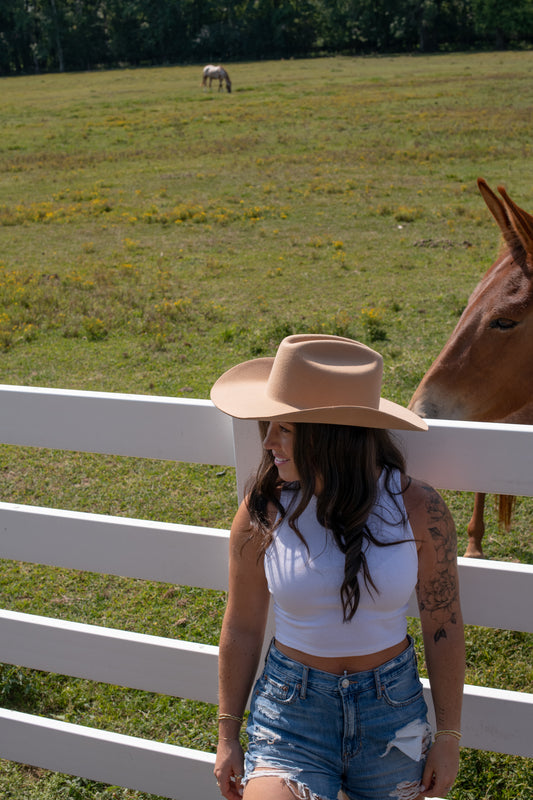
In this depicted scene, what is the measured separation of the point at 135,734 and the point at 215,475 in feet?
7.61

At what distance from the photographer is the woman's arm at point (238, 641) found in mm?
1974

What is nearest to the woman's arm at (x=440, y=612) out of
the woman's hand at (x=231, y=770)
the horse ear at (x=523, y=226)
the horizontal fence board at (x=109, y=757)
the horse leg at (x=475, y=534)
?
the woman's hand at (x=231, y=770)

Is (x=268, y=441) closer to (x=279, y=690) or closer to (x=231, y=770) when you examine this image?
(x=279, y=690)

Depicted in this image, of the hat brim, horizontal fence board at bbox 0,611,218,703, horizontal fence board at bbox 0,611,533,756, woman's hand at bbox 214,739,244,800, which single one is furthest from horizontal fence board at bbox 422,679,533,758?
the hat brim

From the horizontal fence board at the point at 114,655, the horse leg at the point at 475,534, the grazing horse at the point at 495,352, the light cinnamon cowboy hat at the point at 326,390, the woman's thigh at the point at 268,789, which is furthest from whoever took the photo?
the horse leg at the point at 475,534

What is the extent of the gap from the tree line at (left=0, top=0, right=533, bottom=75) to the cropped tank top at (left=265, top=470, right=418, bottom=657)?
71.2m

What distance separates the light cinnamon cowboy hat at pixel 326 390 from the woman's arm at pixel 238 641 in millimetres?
330

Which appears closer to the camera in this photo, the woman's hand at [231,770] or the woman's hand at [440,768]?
the woman's hand at [440,768]

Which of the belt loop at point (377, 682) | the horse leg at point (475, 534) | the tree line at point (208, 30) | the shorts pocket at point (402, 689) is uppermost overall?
the tree line at point (208, 30)

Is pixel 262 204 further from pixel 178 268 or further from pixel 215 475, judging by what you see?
pixel 215 475

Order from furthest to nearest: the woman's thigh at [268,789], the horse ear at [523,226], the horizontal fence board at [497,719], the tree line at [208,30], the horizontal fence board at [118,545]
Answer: the tree line at [208,30] < the horse ear at [523,226] < the horizontal fence board at [118,545] < the horizontal fence board at [497,719] < the woman's thigh at [268,789]

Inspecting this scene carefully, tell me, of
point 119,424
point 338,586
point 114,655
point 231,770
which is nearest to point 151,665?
point 114,655

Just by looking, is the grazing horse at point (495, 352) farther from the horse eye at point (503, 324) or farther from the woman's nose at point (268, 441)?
the woman's nose at point (268, 441)

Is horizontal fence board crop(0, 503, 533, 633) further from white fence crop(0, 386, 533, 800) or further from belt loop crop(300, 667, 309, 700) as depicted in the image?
belt loop crop(300, 667, 309, 700)
